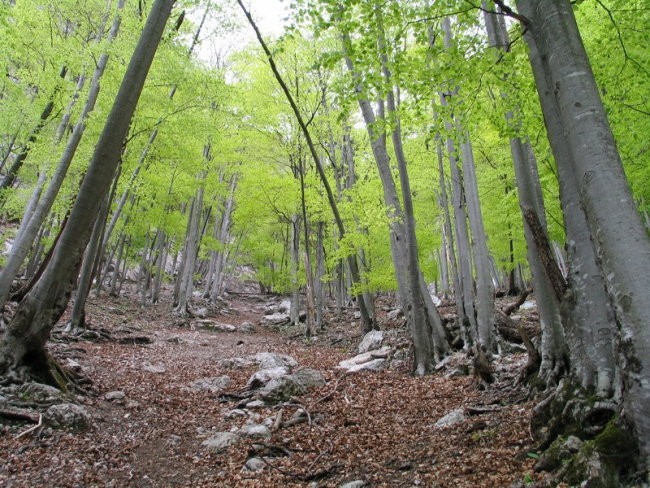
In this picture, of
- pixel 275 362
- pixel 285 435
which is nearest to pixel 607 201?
pixel 285 435

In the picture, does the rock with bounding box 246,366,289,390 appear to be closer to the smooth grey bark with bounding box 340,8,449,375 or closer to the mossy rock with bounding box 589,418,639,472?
the smooth grey bark with bounding box 340,8,449,375

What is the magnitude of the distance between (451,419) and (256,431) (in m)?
2.49

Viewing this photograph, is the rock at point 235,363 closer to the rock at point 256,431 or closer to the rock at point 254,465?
the rock at point 256,431

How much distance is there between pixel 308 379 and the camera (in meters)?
7.86

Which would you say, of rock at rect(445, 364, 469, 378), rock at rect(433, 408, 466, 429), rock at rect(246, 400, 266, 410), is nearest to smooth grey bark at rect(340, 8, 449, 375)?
rock at rect(445, 364, 469, 378)

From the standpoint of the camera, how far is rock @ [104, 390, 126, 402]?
19.8 ft

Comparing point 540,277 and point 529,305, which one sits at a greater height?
point 540,277

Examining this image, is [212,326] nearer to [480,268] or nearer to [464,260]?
[464,260]

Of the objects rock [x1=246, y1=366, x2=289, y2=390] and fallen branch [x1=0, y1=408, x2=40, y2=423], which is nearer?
fallen branch [x1=0, y1=408, x2=40, y2=423]

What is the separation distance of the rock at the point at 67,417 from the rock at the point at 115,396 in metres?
0.95

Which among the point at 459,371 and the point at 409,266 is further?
the point at 409,266

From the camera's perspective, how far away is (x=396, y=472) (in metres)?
3.87

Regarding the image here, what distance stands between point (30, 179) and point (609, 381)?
20.7 m

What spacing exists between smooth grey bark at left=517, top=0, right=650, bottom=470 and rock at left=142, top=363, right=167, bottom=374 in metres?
8.27
